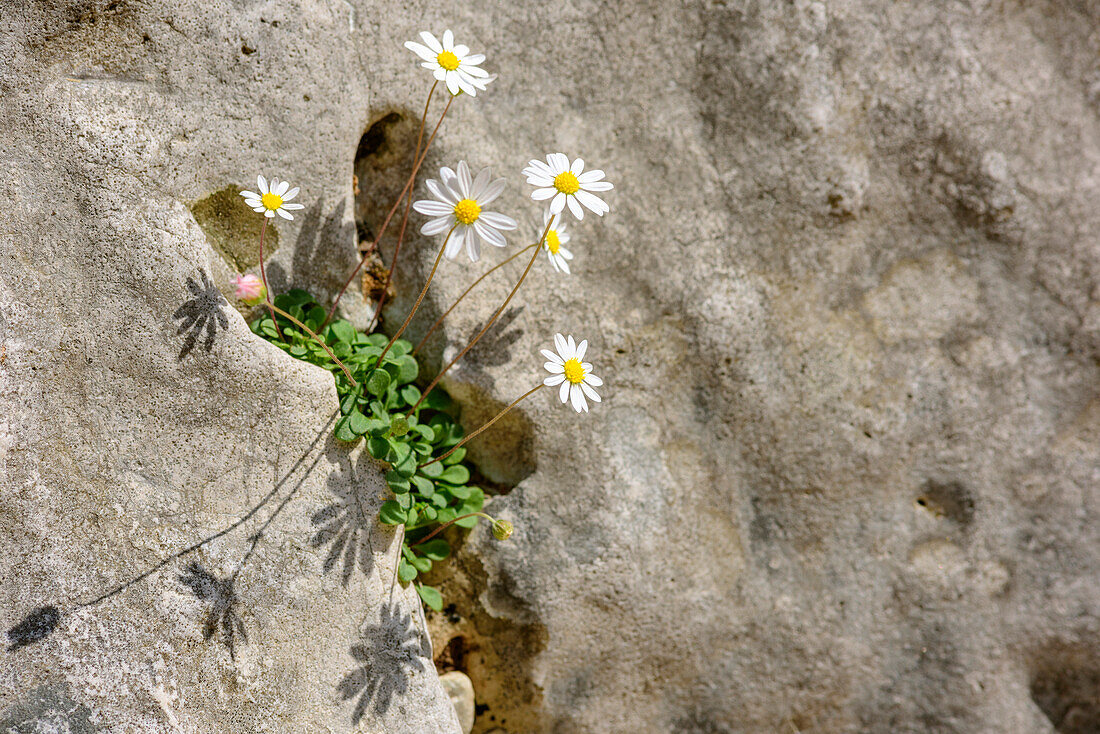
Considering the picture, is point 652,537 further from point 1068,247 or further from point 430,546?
point 1068,247

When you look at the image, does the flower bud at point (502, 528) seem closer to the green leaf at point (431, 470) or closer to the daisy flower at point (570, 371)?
the green leaf at point (431, 470)

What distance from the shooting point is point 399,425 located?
289 cm

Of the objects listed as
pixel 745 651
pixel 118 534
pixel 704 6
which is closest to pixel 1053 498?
pixel 745 651

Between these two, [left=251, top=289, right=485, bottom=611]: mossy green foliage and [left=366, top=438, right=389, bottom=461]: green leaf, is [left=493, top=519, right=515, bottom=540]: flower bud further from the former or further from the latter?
[left=366, top=438, right=389, bottom=461]: green leaf

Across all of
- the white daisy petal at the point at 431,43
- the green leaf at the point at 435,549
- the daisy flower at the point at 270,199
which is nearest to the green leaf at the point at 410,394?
the green leaf at the point at 435,549

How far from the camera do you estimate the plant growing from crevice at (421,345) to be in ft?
8.68

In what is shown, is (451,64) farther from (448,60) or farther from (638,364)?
(638,364)

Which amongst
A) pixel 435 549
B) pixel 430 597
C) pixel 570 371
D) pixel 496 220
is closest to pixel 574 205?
pixel 496 220

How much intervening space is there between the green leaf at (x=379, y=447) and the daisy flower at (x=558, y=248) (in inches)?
41.1

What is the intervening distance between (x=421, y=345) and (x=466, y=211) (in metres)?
0.79

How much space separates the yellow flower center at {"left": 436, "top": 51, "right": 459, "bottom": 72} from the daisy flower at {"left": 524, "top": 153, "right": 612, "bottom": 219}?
1.75ft

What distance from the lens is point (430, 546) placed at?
10.5 feet

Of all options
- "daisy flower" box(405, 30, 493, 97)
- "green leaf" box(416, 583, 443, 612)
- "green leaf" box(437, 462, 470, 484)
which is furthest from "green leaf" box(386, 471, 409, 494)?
"daisy flower" box(405, 30, 493, 97)

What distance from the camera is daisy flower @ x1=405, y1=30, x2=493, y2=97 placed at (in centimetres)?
270
